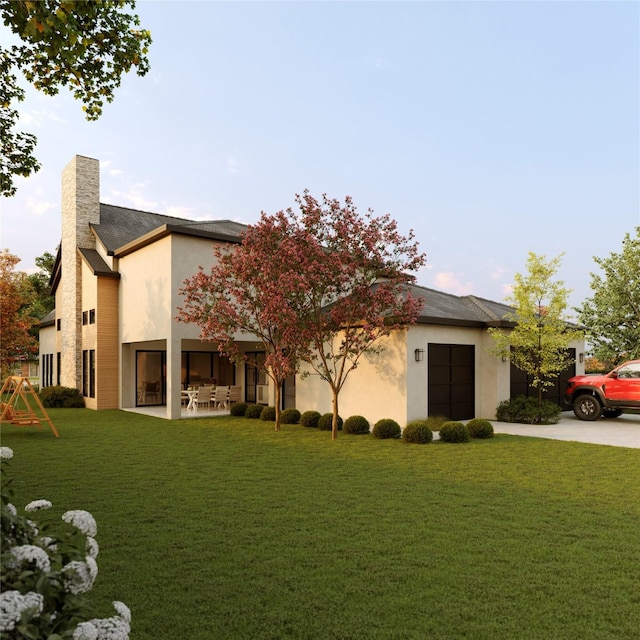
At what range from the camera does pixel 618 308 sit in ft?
82.5

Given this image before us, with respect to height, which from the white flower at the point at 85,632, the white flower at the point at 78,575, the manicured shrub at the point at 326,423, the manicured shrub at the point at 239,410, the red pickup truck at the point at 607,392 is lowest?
the manicured shrub at the point at 239,410

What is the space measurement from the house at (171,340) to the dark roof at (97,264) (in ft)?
0.17

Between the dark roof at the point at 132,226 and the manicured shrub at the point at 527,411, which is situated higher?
the dark roof at the point at 132,226

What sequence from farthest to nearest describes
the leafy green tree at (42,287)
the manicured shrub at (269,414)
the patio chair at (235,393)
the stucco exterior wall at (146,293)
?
the leafy green tree at (42,287)
the patio chair at (235,393)
the stucco exterior wall at (146,293)
the manicured shrub at (269,414)

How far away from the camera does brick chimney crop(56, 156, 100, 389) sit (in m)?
23.0

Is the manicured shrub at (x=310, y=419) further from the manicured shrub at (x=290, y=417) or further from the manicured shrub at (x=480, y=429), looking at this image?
the manicured shrub at (x=480, y=429)

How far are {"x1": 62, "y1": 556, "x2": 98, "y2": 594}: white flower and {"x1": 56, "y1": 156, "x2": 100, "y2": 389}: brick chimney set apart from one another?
75.8ft

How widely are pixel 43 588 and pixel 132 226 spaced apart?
80.5ft

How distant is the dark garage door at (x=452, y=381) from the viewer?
15.5 meters

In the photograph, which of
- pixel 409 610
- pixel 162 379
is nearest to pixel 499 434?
pixel 409 610

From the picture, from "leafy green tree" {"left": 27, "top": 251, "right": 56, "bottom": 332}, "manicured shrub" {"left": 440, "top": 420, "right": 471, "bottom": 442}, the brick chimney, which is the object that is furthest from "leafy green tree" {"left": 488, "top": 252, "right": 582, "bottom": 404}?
"leafy green tree" {"left": 27, "top": 251, "right": 56, "bottom": 332}

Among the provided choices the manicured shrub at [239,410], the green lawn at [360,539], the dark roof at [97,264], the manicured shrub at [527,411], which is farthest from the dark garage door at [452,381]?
the dark roof at [97,264]

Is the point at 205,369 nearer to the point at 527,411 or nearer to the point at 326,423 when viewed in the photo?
the point at 326,423

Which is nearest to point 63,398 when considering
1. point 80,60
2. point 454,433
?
point 454,433
